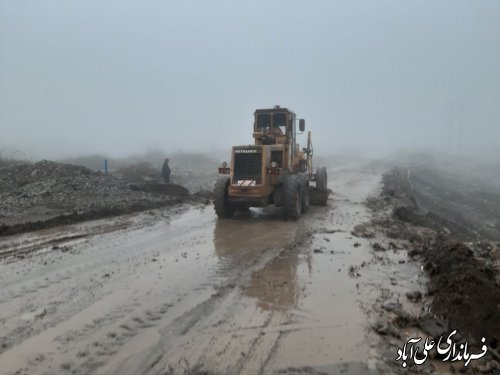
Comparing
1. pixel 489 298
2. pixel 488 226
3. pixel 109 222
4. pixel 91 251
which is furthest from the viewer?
pixel 488 226

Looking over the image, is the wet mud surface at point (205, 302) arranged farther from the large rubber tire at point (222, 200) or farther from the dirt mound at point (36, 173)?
the dirt mound at point (36, 173)

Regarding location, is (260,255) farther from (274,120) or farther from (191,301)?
(274,120)

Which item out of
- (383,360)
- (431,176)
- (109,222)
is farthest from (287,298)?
(431,176)

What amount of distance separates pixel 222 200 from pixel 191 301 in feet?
22.6

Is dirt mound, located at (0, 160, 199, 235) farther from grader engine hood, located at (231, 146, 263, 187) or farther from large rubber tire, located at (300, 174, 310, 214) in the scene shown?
large rubber tire, located at (300, 174, 310, 214)

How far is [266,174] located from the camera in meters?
12.1

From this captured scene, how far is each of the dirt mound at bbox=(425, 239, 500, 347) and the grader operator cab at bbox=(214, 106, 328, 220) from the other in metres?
5.41

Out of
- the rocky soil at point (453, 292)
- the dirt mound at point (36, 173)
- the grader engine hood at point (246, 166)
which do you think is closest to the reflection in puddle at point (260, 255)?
the grader engine hood at point (246, 166)

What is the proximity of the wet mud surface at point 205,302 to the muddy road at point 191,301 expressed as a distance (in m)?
0.02

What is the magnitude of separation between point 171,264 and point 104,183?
33.2 ft

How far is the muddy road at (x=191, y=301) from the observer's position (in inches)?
163

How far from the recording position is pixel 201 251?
8.55 m

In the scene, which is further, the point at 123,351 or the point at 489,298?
the point at 489,298

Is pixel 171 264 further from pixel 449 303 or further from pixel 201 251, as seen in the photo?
pixel 449 303
